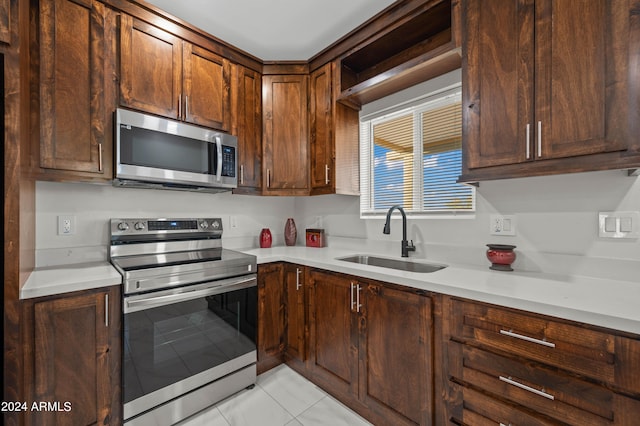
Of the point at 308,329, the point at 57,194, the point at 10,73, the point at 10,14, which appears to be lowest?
the point at 308,329

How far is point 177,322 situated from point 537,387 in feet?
5.58

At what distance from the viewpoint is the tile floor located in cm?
165

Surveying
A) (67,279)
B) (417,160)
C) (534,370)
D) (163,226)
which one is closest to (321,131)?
(417,160)

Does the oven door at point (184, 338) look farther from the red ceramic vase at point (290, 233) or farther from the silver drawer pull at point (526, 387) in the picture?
the silver drawer pull at point (526, 387)

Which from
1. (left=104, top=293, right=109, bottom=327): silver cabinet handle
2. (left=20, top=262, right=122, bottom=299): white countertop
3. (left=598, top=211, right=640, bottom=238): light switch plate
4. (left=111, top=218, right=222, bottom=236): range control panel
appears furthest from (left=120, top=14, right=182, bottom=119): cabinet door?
(left=598, top=211, right=640, bottom=238): light switch plate

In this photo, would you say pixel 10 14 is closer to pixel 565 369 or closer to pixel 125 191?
pixel 125 191

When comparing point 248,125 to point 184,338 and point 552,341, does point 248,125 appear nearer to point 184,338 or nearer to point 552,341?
point 184,338

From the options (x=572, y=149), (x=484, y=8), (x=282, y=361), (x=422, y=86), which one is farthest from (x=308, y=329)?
(x=484, y=8)

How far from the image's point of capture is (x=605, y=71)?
1.10 m

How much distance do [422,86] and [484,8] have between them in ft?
2.11

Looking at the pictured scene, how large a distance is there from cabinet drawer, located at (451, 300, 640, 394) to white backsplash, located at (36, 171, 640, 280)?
610mm

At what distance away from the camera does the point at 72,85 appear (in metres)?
1.55

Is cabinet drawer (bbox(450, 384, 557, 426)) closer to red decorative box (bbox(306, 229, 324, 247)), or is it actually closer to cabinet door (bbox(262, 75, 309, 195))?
red decorative box (bbox(306, 229, 324, 247))

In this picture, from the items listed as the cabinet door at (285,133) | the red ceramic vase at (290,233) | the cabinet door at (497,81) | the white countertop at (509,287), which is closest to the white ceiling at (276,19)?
the cabinet door at (285,133)
